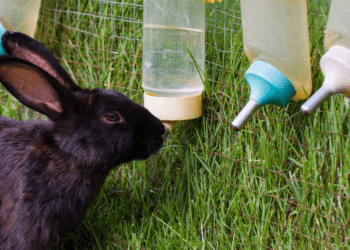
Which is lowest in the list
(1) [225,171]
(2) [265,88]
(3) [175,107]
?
(1) [225,171]

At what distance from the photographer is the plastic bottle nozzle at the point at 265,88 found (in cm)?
198

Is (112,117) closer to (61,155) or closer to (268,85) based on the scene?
(61,155)

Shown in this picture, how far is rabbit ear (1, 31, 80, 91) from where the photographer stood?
8.05ft

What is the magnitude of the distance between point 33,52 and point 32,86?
42cm

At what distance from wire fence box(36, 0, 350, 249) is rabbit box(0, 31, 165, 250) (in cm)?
54

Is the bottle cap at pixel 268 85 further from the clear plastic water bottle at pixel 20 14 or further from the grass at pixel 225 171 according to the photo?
the clear plastic water bottle at pixel 20 14

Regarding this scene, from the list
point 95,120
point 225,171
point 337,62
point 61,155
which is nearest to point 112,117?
point 95,120

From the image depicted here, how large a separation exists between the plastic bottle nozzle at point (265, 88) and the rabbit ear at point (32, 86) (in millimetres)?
1023

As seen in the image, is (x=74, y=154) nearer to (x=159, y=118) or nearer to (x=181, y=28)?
(x=159, y=118)

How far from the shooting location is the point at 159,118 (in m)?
2.63

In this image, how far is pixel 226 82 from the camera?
104 inches

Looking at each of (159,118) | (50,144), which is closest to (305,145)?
(159,118)

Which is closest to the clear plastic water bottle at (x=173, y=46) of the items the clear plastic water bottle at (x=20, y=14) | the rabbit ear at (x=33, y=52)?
the rabbit ear at (x=33, y=52)

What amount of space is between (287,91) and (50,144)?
1.44 meters
